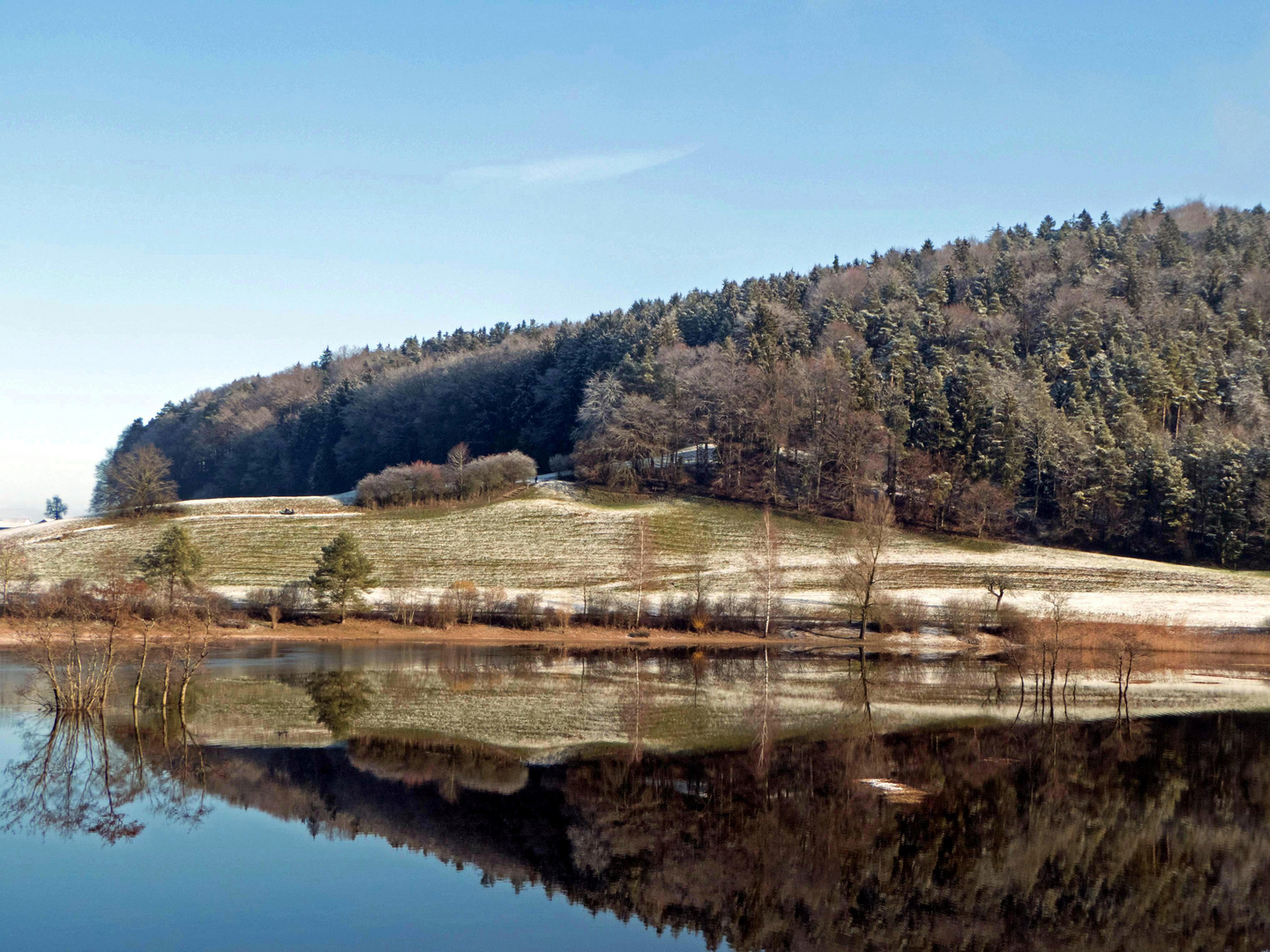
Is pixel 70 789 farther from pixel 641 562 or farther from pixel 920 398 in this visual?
pixel 920 398

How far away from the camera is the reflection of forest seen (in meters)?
15.6

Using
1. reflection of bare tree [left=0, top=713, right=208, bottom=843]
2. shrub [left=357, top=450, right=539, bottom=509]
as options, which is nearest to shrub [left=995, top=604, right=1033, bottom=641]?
reflection of bare tree [left=0, top=713, right=208, bottom=843]

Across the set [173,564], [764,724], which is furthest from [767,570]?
[173,564]

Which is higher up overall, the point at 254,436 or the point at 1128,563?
the point at 254,436

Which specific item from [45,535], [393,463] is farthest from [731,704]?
[393,463]

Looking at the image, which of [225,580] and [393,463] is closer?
[225,580]

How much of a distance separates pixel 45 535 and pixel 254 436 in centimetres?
9091

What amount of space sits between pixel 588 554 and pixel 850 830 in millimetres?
56936

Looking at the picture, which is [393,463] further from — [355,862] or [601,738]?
[355,862]

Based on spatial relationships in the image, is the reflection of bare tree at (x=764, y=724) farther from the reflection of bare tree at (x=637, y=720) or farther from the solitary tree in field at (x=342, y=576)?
the solitary tree in field at (x=342, y=576)

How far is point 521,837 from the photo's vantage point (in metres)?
19.1

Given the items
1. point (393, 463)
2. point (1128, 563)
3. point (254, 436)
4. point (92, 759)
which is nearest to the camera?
point (92, 759)

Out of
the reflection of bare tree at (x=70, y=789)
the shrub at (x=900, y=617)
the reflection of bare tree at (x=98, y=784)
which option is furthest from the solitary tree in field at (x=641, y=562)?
the reflection of bare tree at (x=70, y=789)

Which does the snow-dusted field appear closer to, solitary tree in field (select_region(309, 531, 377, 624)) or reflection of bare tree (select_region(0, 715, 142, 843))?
solitary tree in field (select_region(309, 531, 377, 624))
